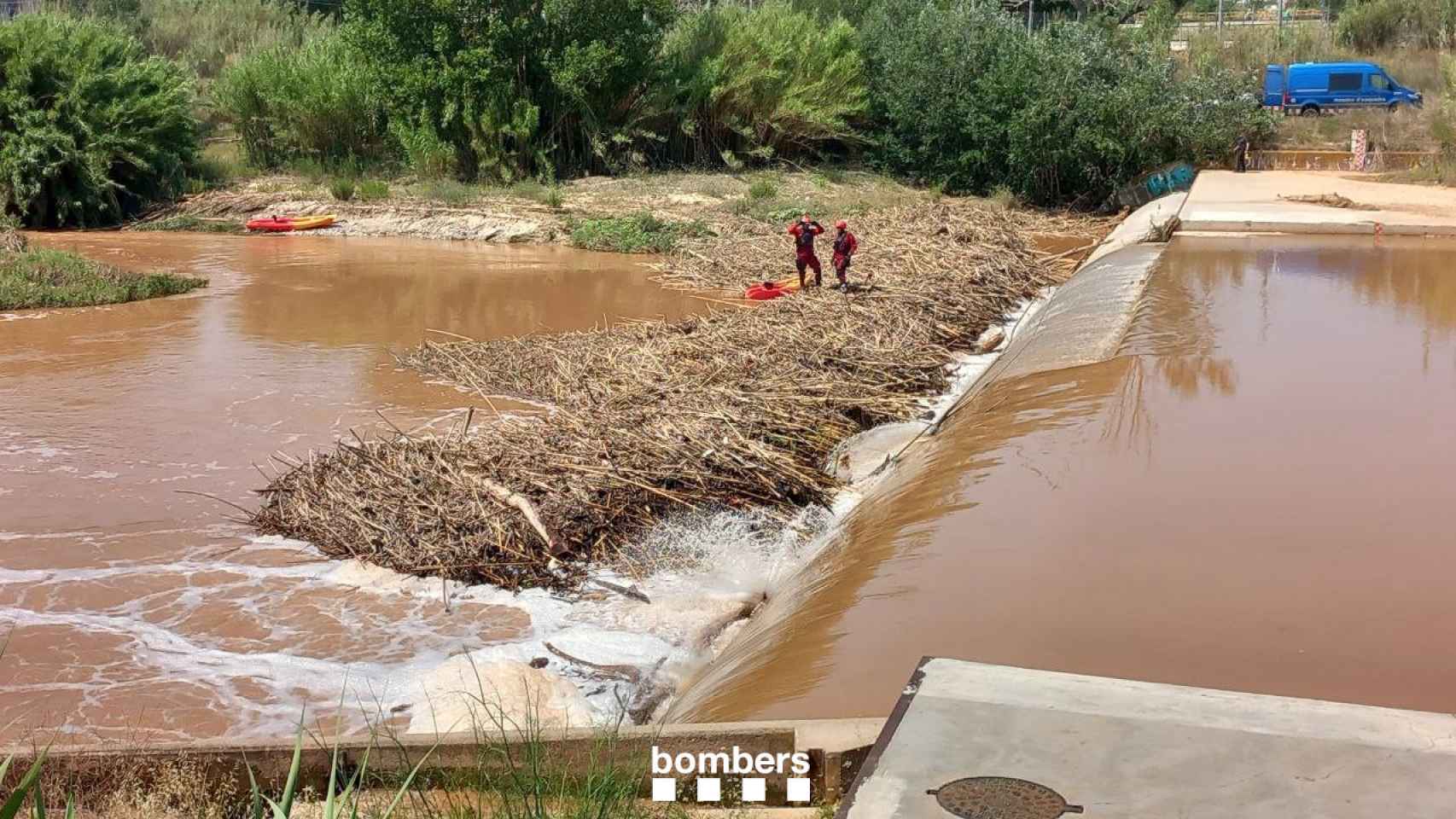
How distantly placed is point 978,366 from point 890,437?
364cm

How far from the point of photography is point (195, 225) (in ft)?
104

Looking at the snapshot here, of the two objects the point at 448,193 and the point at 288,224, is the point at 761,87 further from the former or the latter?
the point at 288,224

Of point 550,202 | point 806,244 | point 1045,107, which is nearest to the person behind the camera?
point 806,244

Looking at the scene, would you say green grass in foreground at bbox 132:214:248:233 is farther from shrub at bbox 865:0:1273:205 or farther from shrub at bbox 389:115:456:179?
shrub at bbox 865:0:1273:205

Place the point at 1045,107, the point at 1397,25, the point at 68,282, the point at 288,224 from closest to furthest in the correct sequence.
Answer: the point at 68,282
the point at 1045,107
the point at 288,224
the point at 1397,25

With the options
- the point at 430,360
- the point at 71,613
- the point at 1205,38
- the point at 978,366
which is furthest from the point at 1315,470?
the point at 1205,38

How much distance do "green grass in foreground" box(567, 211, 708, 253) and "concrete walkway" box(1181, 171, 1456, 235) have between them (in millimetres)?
9790

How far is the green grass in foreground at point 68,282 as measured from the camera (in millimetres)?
21547

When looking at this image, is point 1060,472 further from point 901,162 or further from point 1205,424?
point 901,162

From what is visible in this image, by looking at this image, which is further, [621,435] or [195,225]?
[195,225]

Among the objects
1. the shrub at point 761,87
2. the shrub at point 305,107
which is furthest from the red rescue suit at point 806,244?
the shrub at point 305,107

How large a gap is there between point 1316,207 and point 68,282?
20815mm

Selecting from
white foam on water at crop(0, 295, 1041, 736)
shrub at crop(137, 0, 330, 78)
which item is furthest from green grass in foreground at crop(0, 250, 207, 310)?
shrub at crop(137, 0, 330, 78)

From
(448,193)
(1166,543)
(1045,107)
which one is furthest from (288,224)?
(1166,543)
